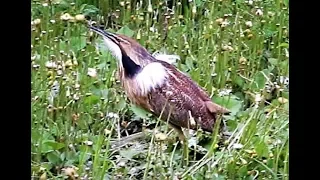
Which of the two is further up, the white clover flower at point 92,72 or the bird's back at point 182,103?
the white clover flower at point 92,72

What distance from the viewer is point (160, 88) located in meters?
2.12

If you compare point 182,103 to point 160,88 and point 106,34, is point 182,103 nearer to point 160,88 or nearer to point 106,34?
point 160,88

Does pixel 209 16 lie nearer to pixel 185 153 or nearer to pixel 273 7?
pixel 273 7

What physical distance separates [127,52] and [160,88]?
0.27ft

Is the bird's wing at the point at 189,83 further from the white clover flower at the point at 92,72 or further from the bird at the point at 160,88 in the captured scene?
the white clover flower at the point at 92,72

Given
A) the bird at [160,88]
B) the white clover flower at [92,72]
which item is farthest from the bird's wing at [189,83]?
the white clover flower at [92,72]

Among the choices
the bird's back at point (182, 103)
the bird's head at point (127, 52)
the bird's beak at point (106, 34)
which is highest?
the bird's beak at point (106, 34)

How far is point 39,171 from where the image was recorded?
2.07 metres

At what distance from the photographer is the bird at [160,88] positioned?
6.95ft

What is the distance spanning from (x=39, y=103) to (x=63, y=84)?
6 cm

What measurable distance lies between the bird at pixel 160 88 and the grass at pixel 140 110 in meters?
0.01

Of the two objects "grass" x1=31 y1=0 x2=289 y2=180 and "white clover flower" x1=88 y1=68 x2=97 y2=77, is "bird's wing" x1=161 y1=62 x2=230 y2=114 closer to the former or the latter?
"grass" x1=31 y1=0 x2=289 y2=180

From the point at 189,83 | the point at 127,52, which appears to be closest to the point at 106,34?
the point at 127,52

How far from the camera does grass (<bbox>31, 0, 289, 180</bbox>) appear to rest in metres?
2.10
